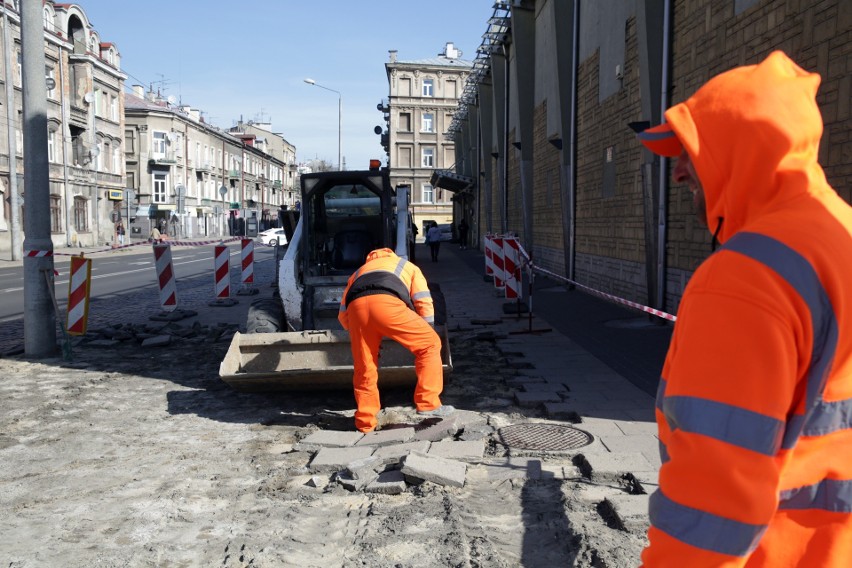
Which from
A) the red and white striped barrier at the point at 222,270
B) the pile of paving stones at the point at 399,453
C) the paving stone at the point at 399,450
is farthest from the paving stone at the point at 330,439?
the red and white striped barrier at the point at 222,270

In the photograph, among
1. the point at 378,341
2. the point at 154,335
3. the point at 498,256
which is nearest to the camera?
the point at 378,341

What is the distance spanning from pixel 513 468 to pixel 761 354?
4105mm

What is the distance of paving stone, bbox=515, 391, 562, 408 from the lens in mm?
7238

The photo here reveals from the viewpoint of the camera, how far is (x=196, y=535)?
4.31 metres

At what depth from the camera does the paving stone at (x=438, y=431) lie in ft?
20.2

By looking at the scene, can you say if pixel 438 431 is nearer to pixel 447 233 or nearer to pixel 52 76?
pixel 52 76

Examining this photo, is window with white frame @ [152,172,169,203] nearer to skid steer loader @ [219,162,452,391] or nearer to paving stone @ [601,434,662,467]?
skid steer loader @ [219,162,452,391]

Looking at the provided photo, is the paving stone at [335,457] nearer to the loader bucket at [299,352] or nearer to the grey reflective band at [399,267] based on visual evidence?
the grey reflective band at [399,267]

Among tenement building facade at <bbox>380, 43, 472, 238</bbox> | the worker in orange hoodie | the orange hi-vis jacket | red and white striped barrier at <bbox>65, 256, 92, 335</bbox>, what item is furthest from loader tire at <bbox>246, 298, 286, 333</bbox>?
tenement building facade at <bbox>380, 43, 472, 238</bbox>

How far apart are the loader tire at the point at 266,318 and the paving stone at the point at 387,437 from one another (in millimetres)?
3232


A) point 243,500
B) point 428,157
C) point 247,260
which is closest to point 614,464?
point 243,500

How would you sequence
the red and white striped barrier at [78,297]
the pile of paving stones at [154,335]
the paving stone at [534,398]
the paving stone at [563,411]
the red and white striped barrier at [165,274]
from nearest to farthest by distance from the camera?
the paving stone at [563,411]
the paving stone at [534,398]
the red and white striped barrier at [78,297]
the pile of paving stones at [154,335]
the red and white striped barrier at [165,274]

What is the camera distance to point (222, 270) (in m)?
15.6

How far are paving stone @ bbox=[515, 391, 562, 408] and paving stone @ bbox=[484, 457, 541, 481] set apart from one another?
1656 mm
